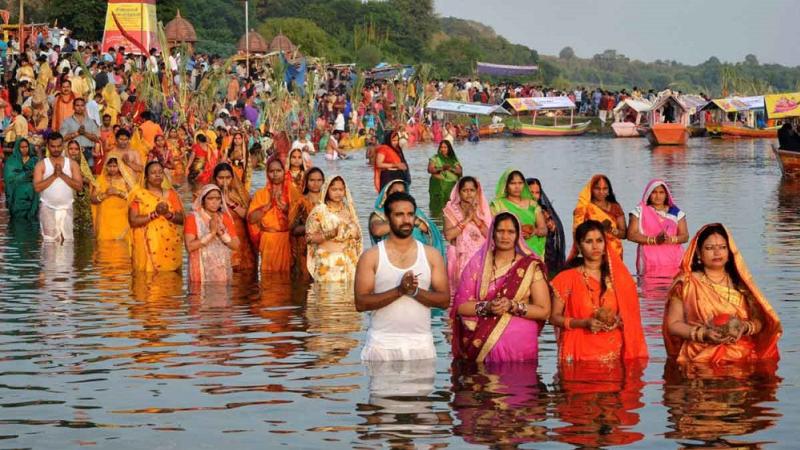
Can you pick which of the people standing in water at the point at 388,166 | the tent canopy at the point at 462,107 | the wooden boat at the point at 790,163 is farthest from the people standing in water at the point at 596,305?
the tent canopy at the point at 462,107

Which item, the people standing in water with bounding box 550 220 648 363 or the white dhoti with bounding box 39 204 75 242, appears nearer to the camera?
the people standing in water with bounding box 550 220 648 363

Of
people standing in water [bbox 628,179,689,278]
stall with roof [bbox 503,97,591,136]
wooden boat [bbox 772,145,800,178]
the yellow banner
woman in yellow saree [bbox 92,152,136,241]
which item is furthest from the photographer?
stall with roof [bbox 503,97,591,136]

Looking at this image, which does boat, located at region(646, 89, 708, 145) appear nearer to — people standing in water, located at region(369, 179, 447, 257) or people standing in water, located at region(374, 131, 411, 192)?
people standing in water, located at region(374, 131, 411, 192)

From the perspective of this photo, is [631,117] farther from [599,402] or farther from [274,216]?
[599,402]

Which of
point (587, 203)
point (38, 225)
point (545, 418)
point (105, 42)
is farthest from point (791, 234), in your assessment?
point (105, 42)

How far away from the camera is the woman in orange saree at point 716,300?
867cm

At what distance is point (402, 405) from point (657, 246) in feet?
19.0

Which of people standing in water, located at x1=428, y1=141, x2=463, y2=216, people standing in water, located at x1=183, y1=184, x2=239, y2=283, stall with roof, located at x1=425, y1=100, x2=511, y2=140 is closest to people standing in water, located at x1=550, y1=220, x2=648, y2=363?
people standing in water, located at x1=183, y1=184, x2=239, y2=283

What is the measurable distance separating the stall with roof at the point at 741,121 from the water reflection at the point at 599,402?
43.4 m

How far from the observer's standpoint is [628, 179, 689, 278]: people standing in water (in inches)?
522

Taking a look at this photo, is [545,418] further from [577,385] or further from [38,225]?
[38,225]

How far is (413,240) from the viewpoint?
8.32 metres

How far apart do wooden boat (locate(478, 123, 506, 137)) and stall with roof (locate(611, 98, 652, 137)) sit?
148 inches

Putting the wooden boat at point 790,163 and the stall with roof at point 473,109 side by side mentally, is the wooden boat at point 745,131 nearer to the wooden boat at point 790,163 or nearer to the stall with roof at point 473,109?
the stall with roof at point 473,109
